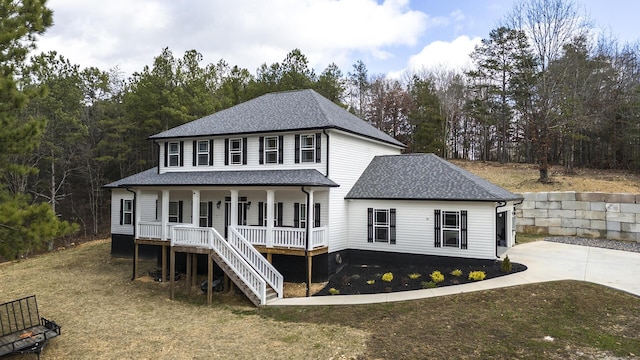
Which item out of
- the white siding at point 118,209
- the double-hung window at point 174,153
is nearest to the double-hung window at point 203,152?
the double-hung window at point 174,153

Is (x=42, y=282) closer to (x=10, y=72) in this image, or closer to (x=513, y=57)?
(x=10, y=72)

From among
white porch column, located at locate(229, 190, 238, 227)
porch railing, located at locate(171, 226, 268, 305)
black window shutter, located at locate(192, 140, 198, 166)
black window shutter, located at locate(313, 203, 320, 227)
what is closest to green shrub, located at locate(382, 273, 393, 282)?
black window shutter, located at locate(313, 203, 320, 227)

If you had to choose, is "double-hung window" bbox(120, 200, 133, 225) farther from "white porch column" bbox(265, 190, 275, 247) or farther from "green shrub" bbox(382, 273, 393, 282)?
"green shrub" bbox(382, 273, 393, 282)

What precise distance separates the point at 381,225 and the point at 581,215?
13711 millimetres

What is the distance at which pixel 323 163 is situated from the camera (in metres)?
16.9

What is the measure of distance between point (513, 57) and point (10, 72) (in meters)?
40.7

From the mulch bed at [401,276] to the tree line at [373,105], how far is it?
16188 millimetres

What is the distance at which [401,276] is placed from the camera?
50.4 feet

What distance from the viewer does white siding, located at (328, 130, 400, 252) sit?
1689 centimetres

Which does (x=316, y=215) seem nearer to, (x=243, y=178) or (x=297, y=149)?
(x=297, y=149)

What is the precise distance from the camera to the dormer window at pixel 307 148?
17.1 m

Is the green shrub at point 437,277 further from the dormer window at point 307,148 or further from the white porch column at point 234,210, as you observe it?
the white porch column at point 234,210

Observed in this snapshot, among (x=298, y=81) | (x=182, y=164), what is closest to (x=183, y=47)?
(x=298, y=81)

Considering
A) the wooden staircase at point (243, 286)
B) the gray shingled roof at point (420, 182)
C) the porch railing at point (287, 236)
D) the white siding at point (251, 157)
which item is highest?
the white siding at point (251, 157)
